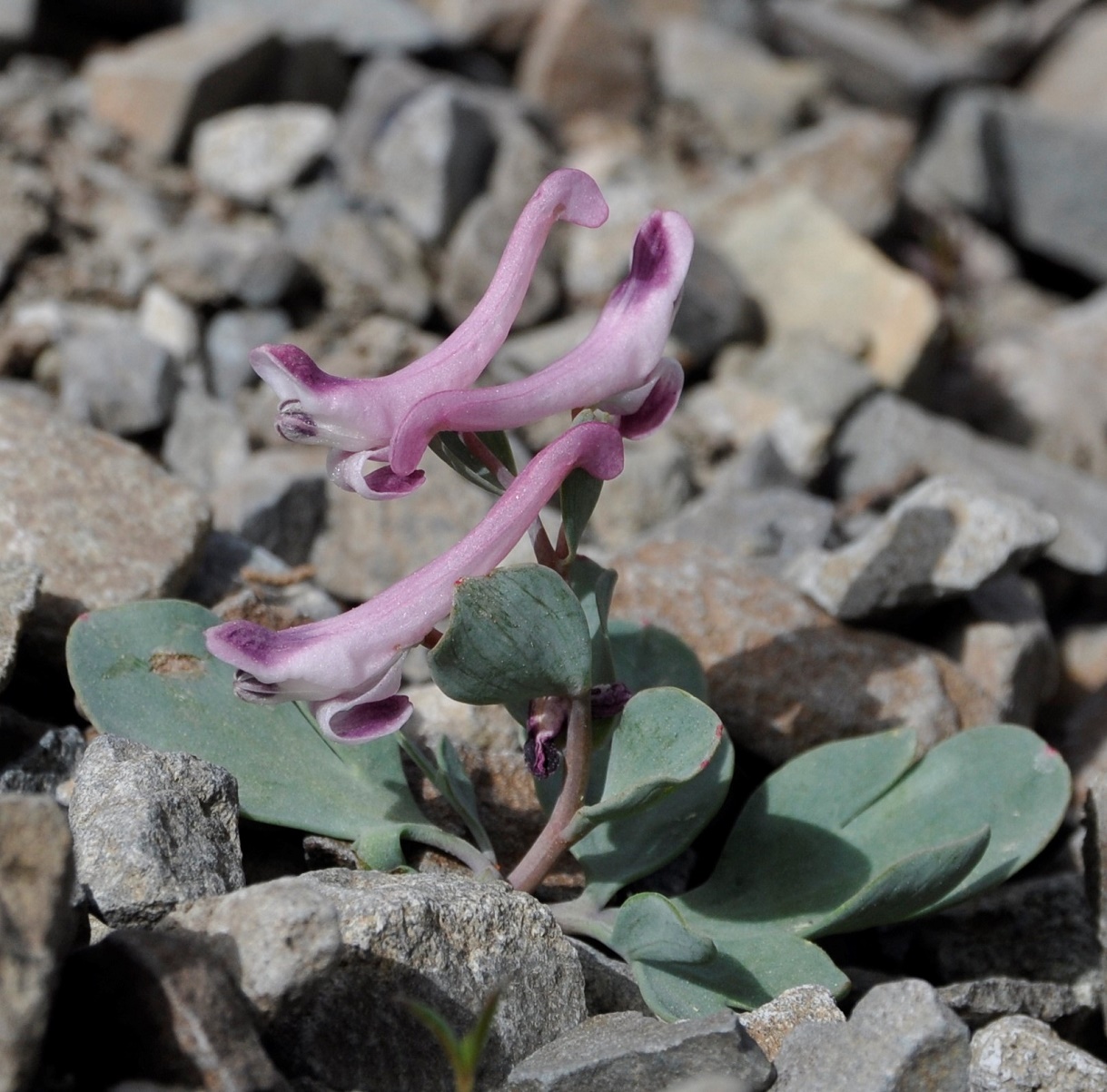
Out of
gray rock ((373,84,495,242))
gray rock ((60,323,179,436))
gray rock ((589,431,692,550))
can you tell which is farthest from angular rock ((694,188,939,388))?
gray rock ((60,323,179,436))

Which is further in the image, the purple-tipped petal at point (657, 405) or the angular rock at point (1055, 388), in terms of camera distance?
the angular rock at point (1055, 388)

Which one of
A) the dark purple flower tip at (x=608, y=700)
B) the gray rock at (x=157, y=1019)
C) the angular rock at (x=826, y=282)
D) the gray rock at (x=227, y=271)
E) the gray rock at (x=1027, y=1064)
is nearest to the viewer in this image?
the gray rock at (x=157, y=1019)

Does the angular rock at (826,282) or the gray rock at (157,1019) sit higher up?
the gray rock at (157,1019)

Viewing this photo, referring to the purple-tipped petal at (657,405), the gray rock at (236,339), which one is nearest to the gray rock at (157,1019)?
the purple-tipped petal at (657,405)

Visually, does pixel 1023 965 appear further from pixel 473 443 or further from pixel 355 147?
pixel 355 147

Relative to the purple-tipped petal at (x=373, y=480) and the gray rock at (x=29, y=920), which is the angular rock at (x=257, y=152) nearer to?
the purple-tipped petal at (x=373, y=480)

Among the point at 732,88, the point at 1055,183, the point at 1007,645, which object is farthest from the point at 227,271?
the point at 1055,183

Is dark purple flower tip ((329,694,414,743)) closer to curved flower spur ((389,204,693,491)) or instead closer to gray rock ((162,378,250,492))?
curved flower spur ((389,204,693,491))

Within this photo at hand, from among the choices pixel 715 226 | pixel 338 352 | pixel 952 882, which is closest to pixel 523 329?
pixel 338 352
